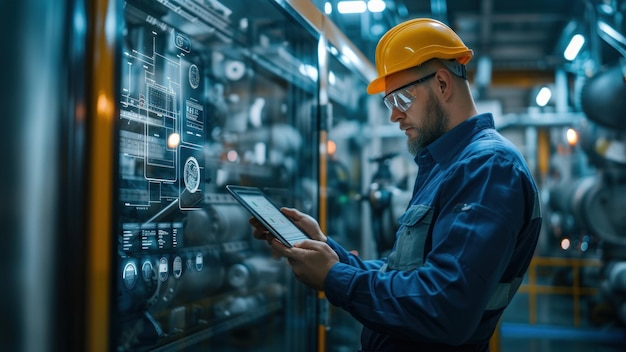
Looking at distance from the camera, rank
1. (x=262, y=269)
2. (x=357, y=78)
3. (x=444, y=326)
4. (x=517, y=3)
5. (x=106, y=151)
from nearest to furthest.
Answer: (x=106, y=151)
(x=444, y=326)
(x=357, y=78)
(x=262, y=269)
(x=517, y=3)

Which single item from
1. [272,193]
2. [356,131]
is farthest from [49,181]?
[356,131]

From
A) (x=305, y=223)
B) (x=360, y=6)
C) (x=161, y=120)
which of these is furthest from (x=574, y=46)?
(x=161, y=120)

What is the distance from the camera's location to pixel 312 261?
1.73 metres

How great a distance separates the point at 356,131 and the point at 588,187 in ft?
14.6

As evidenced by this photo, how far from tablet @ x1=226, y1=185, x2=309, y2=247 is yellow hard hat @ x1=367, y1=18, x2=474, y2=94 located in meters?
0.59

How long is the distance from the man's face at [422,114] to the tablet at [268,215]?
0.51m

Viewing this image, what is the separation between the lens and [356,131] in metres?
4.51

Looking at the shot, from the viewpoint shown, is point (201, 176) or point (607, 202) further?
point (607, 202)

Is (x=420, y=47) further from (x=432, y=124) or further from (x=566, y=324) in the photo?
(x=566, y=324)

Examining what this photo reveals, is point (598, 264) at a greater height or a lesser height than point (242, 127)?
lesser

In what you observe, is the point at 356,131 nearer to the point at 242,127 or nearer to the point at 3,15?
the point at 242,127

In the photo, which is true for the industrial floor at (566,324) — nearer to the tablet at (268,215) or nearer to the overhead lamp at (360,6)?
the overhead lamp at (360,6)

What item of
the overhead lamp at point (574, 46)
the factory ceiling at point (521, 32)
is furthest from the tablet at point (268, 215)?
the overhead lamp at point (574, 46)

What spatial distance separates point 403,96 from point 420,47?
166 millimetres
